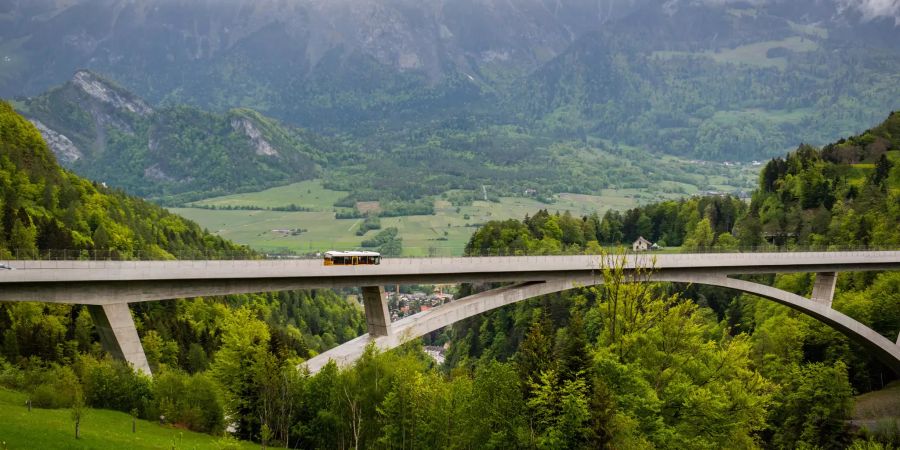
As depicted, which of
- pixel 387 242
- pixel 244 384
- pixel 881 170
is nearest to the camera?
pixel 244 384

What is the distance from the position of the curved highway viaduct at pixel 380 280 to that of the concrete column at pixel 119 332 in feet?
0.15

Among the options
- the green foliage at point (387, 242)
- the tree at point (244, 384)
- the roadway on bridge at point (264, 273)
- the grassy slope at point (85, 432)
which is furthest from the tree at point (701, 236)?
the grassy slope at point (85, 432)

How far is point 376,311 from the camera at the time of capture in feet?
161

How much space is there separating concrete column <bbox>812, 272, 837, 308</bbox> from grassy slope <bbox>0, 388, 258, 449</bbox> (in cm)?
4092

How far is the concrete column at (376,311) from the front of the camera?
48.5 meters

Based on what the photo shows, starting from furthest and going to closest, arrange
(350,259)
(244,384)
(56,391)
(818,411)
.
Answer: (818,411) < (350,259) < (244,384) < (56,391)

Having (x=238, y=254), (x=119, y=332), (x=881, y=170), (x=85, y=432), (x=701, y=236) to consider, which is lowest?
(x=85, y=432)

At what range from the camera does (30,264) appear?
42406 millimetres

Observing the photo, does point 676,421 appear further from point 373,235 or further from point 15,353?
point 373,235

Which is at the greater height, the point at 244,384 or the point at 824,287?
the point at 824,287

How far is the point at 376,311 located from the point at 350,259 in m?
3.42

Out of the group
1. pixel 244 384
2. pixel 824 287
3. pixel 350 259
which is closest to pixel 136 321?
pixel 350 259

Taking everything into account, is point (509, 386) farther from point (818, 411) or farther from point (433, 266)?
point (818, 411)

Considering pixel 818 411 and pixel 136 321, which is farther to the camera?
pixel 136 321
